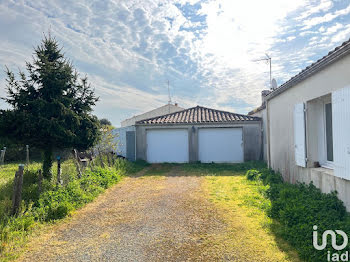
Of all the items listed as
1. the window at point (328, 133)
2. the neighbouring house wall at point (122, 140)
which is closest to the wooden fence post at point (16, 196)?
the window at point (328, 133)

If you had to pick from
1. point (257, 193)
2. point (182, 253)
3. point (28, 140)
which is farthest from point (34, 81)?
point (257, 193)

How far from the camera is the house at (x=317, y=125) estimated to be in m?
4.27

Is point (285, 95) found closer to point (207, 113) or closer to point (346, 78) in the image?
point (346, 78)

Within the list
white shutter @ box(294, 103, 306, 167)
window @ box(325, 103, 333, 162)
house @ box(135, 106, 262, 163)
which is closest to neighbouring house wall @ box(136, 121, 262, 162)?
house @ box(135, 106, 262, 163)

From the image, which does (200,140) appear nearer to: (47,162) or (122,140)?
(122,140)

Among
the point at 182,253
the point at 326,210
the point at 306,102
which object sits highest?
the point at 306,102

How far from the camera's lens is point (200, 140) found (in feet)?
44.8

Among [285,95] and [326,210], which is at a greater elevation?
[285,95]

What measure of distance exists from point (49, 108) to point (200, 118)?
909 cm

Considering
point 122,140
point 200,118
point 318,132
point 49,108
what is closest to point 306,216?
point 318,132

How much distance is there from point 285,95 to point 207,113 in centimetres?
825

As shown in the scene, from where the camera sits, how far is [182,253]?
3701 millimetres

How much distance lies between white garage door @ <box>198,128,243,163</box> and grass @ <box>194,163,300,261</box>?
4.40 meters

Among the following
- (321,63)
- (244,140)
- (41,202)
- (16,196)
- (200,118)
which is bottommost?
(41,202)
